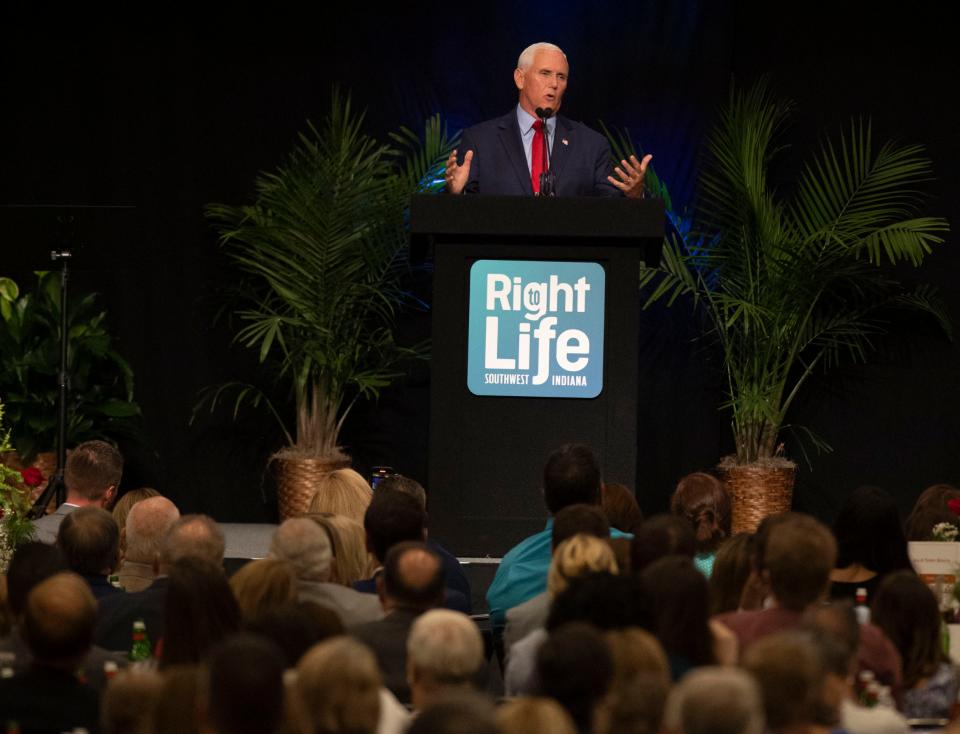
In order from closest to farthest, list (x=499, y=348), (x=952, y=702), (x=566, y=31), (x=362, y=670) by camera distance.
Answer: (x=362, y=670) → (x=952, y=702) → (x=499, y=348) → (x=566, y=31)

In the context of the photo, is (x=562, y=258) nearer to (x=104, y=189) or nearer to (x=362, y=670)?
(x=362, y=670)

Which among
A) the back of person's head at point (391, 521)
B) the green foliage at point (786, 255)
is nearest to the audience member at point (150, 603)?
the back of person's head at point (391, 521)

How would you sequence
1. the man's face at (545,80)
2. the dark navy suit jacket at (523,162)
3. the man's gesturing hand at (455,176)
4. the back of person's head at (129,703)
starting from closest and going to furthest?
the back of person's head at (129,703), the man's gesturing hand at (455,176), the dark navy suit jacket at (523,162), the man's face at (545,80)

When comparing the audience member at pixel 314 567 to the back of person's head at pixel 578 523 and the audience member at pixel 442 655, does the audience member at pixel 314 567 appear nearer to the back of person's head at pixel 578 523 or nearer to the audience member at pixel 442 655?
the back of person's head at pixel 578 523

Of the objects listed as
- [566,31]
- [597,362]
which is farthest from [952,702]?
[566,31]

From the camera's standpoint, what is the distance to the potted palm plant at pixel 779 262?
7648 millimetres

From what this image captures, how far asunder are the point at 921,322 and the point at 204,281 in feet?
12.3

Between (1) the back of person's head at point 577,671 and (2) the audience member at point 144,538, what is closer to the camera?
(1) the back of person's head at point 577,671

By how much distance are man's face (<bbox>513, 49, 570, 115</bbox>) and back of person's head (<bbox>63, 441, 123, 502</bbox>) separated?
201 cm

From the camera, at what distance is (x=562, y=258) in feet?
16.8

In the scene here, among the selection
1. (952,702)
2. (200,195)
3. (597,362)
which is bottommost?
(952,702)

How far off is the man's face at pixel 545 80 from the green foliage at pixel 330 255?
1.76 meters

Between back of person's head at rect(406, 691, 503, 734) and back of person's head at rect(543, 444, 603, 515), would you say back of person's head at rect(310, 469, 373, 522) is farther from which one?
back of person's head at rect(406, 691, 503, 734)

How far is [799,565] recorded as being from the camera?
3473 mm
